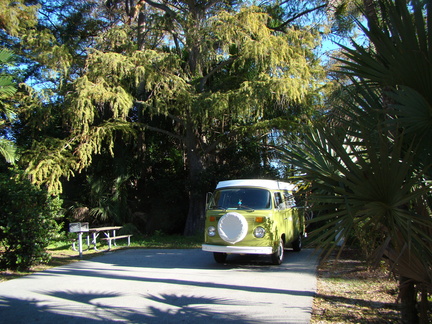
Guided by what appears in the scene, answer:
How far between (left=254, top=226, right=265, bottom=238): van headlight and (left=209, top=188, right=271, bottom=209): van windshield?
0.68 meters

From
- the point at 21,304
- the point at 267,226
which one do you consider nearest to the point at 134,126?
the point at 267,226

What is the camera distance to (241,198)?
10.3 m

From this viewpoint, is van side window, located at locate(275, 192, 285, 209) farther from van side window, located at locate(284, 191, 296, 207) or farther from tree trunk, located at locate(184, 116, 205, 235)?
tree trunk, located at locate(184, 116, 205, 235)

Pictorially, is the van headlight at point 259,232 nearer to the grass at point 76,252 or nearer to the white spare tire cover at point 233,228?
the white spare tire cover at point 233,228

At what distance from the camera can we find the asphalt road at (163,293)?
18.8 feet

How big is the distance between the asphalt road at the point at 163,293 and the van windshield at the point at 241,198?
1548mm

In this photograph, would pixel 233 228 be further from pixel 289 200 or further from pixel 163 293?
pixel 163 293

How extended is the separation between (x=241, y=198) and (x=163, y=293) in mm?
3896

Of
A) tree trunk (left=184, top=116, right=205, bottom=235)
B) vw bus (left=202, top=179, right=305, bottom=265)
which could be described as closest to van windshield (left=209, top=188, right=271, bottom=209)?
vw bus (left=202, top=179, right=305, bottom=265)

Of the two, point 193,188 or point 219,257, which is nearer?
point 219,257

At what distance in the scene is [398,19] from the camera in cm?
355

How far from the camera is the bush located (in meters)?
9.11

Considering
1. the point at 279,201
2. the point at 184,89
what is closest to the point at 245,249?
the point at 279,201

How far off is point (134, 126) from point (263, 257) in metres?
9.02
